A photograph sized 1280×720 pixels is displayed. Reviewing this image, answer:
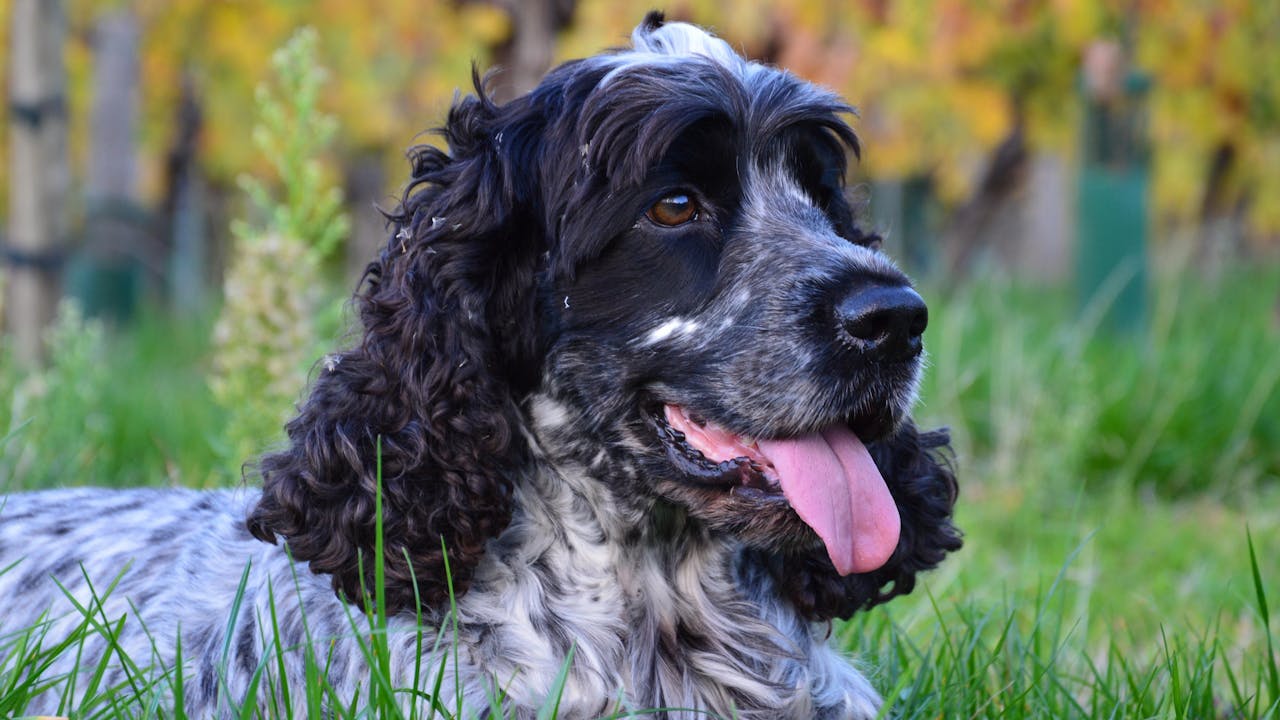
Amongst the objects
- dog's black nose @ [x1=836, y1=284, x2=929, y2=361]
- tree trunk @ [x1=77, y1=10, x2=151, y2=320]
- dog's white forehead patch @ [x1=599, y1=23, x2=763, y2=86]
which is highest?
tree trunk @ [x1=77, y1=10, x2=151, y2=320]

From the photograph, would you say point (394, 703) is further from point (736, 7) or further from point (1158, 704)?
point (736, 7)

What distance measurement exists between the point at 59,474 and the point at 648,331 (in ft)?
8.70

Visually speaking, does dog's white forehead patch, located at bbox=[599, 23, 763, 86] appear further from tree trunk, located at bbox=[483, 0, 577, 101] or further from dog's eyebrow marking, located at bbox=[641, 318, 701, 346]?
tree trunk, located at bbox=[483, 0, 577, 101]

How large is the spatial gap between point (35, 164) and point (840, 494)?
5.33 meters

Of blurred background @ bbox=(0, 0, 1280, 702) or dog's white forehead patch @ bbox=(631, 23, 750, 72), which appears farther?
blurred background @ bbox=(0, 0, 1280, 702)

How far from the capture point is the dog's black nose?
8.55 feet

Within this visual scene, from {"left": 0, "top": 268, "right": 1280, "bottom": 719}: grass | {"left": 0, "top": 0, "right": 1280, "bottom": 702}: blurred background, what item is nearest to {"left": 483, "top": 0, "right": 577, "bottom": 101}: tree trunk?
{"left": 0, "top": 0, "right": 1280, "bottom": 702}: blurred background

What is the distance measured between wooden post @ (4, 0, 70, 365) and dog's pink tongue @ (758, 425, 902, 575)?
16.3ft

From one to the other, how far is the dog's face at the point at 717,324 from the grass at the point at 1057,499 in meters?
0.50

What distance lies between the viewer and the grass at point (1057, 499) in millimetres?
2863

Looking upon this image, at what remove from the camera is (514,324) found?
2875mm

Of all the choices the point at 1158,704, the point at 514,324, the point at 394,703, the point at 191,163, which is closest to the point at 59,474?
the point at 514,324

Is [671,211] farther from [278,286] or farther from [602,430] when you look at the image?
[278,286]

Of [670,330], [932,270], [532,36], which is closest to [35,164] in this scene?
[532,36]
